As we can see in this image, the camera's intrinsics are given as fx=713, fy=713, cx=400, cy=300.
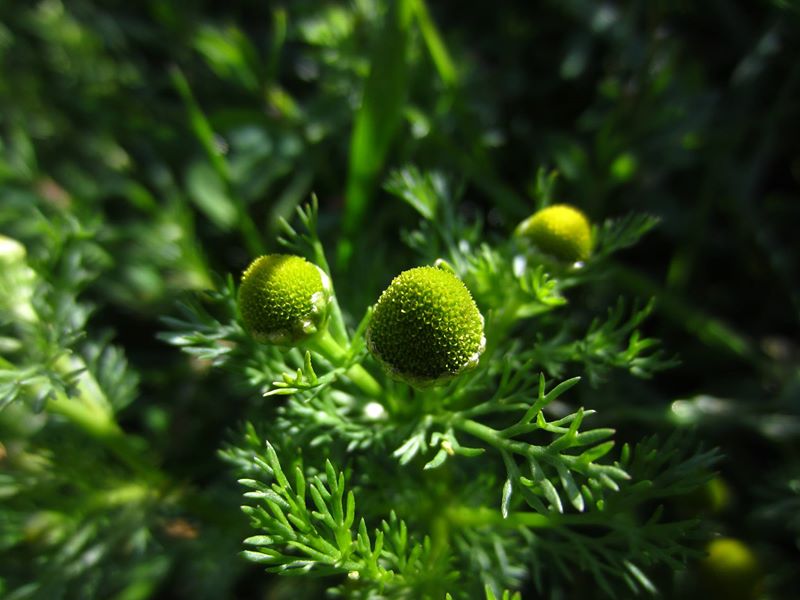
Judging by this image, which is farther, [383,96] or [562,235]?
[383,96]

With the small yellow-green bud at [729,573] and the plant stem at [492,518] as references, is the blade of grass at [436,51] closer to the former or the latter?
the plant stem at [492,518]

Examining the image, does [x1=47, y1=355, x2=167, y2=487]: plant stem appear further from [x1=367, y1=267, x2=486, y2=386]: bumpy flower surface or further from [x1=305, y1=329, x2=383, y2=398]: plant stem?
[x1=367, y1=267, x2=486, y2=386]: bumpy flower surface

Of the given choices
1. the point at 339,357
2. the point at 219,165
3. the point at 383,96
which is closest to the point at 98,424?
the point at 339,357

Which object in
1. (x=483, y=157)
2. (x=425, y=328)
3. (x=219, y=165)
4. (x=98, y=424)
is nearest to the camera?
(x=425, y=328)

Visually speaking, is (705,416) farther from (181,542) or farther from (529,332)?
(181,542)

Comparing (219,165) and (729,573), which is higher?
(219,165)

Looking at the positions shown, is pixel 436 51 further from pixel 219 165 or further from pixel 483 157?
pixel 219 165
